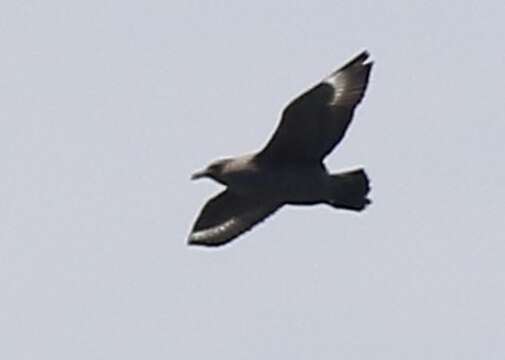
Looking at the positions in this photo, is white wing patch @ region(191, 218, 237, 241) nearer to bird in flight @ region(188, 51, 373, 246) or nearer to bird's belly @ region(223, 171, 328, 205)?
bird in flight @ region(188, 51, 373, 246)

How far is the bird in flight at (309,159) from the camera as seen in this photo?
1366 centimetres

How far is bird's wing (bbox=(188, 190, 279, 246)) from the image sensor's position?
14758 mm

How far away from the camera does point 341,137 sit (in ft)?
45.8

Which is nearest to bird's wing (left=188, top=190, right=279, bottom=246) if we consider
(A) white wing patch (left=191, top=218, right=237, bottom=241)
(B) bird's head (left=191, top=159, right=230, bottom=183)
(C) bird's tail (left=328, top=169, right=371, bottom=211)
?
(A) white wing patch (left=191, top=218, right=237, bottom=241)

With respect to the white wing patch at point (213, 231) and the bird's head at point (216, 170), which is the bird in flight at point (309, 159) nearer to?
the bird's head at point (216, 170)

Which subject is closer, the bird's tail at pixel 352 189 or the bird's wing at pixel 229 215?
the bird's tail at pixel 352 189

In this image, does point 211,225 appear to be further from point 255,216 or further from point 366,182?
point 366,182

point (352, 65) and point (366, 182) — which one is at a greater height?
point (352, 65)

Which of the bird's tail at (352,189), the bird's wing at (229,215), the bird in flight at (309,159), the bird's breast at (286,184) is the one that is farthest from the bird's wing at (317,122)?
the bird's wing at (229,215)

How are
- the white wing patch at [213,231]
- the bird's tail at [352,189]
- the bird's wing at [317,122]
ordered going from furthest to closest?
the white wing patch at [213,231] < the bird's wing at [317,122] < the bird's tail at [352,189]

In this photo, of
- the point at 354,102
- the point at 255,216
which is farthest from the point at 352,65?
the point at 255,216

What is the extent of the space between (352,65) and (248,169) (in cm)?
114

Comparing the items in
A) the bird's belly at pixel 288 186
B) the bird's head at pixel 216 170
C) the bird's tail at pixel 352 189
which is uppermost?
the bird's head at pixel 216 170

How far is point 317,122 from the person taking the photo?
1380 centimetres
